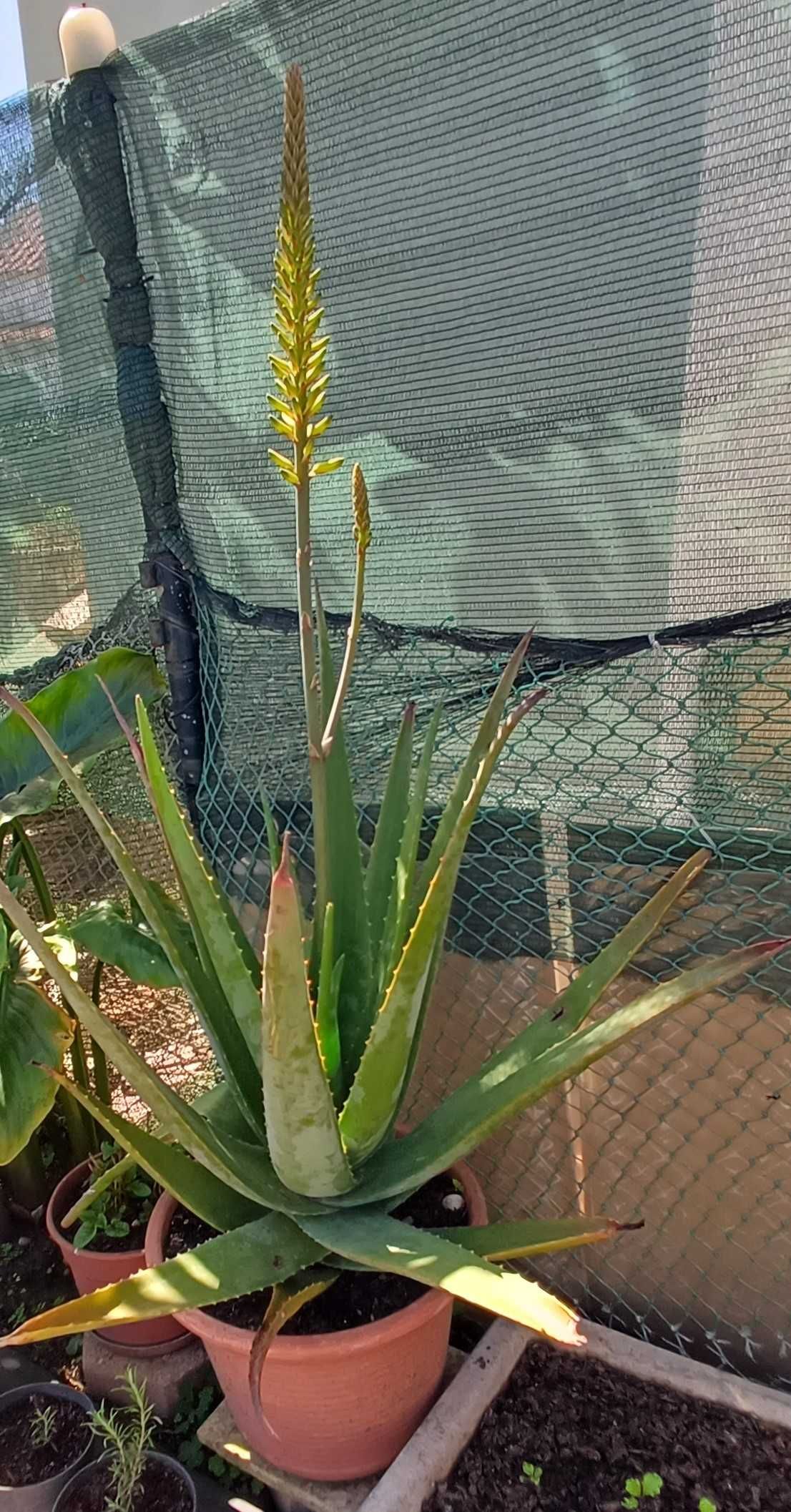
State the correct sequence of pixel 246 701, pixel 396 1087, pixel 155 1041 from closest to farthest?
pixel 396 1087, pixel 246 701, pixel 155 1041

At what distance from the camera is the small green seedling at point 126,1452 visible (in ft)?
4.78

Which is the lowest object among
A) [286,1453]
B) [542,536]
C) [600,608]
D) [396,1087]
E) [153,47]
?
[286,1453]

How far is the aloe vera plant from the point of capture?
3.38 ft

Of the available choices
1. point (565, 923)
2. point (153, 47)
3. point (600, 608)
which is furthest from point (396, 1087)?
point (153, 47)

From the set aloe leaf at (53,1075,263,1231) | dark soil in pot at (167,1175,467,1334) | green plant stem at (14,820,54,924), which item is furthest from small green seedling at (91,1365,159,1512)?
green plant stem at (14,820,54,924)

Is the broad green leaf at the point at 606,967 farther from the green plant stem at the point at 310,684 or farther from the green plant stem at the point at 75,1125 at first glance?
the green plant stem at the point at 75,1125

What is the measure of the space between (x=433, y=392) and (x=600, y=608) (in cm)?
45

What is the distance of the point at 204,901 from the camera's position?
130 cm

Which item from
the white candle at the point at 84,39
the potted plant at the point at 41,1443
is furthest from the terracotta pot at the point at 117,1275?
the white candle at the point at 84,39

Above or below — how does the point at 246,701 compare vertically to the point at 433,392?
below

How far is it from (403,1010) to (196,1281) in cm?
41

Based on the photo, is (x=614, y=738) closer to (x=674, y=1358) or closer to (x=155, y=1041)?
(x=674, y=1358)

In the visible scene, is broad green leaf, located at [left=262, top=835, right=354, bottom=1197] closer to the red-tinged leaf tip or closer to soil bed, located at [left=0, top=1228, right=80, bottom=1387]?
the red-tinged leaf tip

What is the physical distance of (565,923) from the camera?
160 cm
